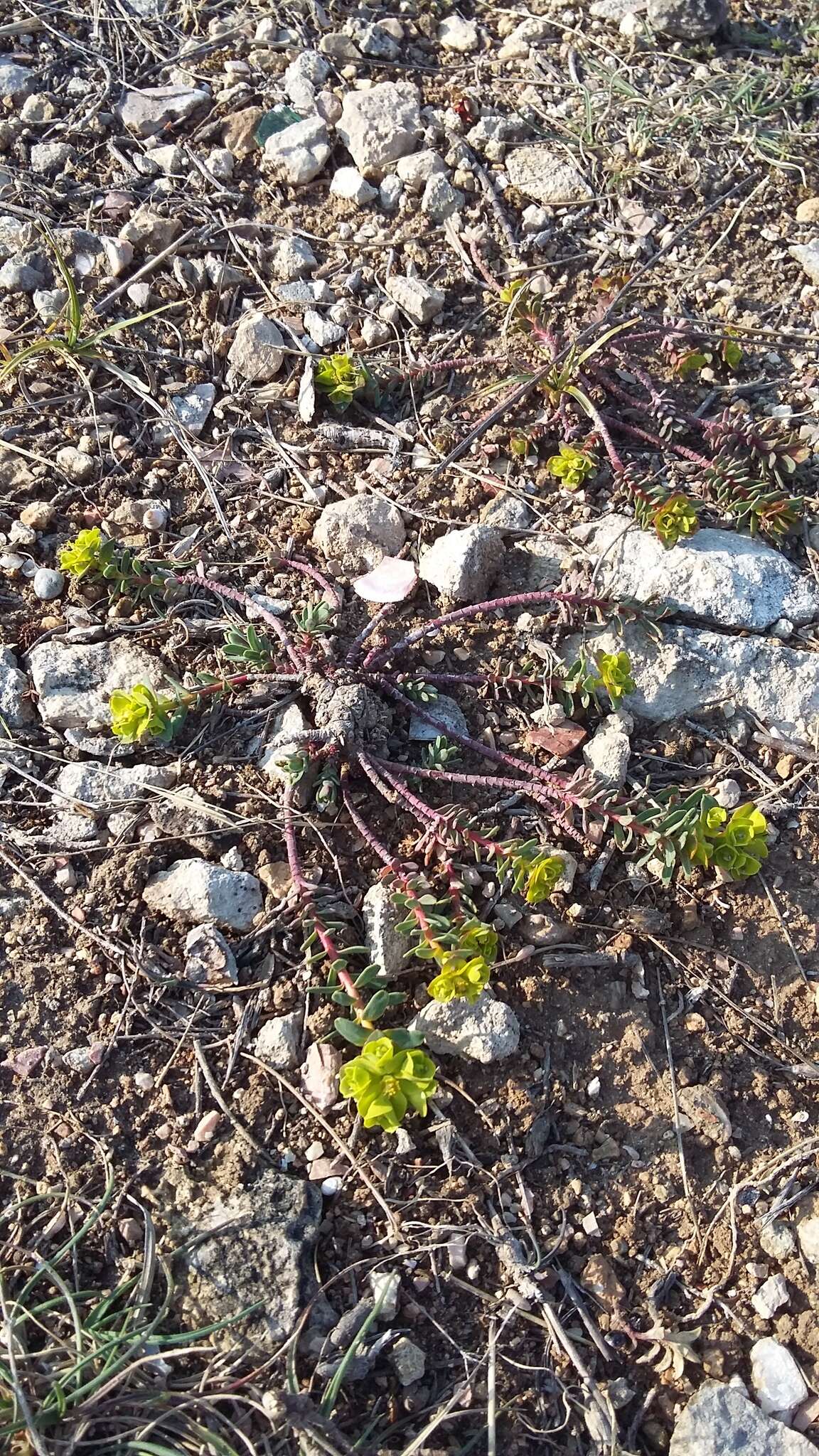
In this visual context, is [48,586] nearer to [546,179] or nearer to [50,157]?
[50,157]

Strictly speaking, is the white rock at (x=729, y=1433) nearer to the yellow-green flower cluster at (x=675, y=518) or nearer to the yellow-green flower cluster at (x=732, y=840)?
the yellow-green flower cluster at (x=732, y=840)

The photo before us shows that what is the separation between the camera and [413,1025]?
259 centimetres

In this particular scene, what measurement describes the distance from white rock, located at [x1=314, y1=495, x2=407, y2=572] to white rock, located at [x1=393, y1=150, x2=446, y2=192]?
5.11ft

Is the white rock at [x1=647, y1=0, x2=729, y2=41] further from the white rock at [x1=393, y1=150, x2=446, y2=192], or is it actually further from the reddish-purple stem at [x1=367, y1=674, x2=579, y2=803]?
the reddish-purple stem at [x1=367, y1=674, x2=579, y2=803]

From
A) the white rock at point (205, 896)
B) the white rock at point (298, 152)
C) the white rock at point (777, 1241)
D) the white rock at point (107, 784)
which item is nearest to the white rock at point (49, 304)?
the white rock at point (298, 152)

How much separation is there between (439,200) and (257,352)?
1.02 metres

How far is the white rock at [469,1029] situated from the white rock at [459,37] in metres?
4.06

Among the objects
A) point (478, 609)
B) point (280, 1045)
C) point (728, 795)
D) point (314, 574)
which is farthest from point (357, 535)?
point (280, 1045)

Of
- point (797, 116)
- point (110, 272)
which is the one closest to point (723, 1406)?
point (110, 272)

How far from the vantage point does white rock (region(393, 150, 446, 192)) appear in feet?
13.2

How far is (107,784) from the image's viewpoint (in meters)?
2.90

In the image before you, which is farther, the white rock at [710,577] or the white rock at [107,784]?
the white rock at [710,577]

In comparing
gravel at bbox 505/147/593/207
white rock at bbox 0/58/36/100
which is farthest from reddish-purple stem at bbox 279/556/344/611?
white rock at bbox 0/58/36/100

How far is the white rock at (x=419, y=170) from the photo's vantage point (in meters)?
4.03
